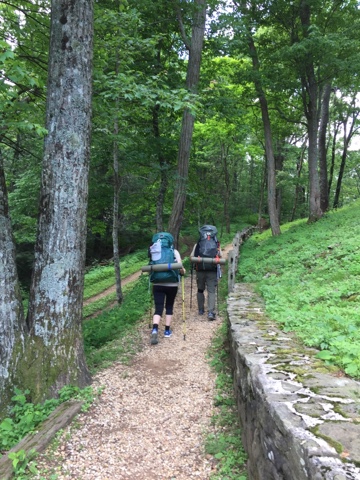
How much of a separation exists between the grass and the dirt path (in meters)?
1.41

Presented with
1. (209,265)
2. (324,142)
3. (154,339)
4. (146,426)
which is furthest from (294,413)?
(324,142)

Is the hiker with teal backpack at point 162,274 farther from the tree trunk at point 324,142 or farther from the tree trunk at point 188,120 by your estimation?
the tree trunk at point 324,142

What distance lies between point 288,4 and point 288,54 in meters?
3.12

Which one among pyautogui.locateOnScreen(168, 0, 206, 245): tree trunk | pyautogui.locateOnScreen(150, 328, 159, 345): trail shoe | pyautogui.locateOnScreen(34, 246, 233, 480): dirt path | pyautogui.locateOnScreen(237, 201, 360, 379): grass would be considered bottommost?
pyautogui.locateOnScreen(34, 246, 233, 480): dirt path

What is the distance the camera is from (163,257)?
19.1ft

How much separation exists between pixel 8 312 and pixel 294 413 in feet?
10.2

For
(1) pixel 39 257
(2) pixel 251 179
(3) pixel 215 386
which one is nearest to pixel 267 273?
(3) pixel 215 386

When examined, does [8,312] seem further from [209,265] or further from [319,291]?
[319,291]

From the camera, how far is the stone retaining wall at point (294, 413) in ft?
5.55

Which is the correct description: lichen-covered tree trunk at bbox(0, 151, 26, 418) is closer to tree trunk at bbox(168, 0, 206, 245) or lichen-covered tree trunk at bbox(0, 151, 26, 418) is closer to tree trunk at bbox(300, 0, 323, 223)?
tree trunk at bbox(168, 0, 206, 245)

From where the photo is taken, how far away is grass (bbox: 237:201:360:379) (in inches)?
127

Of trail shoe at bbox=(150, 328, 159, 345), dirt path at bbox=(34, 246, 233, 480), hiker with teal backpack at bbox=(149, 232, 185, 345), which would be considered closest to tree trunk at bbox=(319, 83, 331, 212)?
hiker with teal backpack at bbox=(149, 232, 185, 345)

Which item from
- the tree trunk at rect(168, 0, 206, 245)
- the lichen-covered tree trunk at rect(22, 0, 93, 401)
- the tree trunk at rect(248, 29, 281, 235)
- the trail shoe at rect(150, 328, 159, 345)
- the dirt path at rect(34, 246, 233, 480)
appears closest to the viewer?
the dirt path at rect(34, 246, 233, 480)

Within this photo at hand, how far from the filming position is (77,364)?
4051 mm
